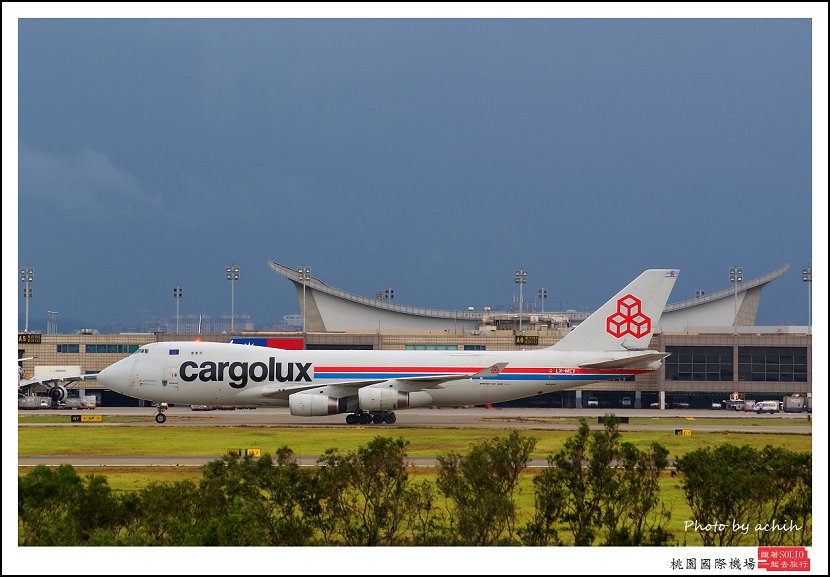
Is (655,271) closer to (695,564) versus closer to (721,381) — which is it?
(721,381)

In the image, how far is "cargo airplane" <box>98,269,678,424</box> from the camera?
64.3m

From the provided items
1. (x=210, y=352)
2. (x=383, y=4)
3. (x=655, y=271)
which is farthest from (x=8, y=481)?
(x=655, y=271)

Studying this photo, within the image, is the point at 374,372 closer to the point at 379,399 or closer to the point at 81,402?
the point at 379,399

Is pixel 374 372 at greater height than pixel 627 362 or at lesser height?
lesser

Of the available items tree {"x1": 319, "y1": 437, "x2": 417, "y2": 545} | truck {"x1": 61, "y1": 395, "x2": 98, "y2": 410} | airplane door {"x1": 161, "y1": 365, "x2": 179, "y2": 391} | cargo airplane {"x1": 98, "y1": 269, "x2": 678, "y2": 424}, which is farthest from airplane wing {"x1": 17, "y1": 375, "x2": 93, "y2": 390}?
tree {"x1": 319, "y1": 437, "x2": 417, "y2": 545}

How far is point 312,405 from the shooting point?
62.2 m

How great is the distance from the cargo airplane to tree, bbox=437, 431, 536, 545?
115 ft

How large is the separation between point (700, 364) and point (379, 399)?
51498 millimetres

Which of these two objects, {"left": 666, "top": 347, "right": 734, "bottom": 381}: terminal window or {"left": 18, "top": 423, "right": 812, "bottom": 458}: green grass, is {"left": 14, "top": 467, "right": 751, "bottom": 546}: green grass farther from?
{"left": 666, "top": 347, "right": 734, "bottom": 381}: terminal window

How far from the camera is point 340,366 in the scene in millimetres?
66188

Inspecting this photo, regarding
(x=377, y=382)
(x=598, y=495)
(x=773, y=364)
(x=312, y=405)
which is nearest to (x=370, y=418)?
(x=377, y=382)

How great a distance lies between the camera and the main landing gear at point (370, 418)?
65188mm

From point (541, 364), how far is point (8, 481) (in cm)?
5025

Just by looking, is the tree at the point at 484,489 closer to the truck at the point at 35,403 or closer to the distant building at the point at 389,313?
the truck at the point at 35,403
